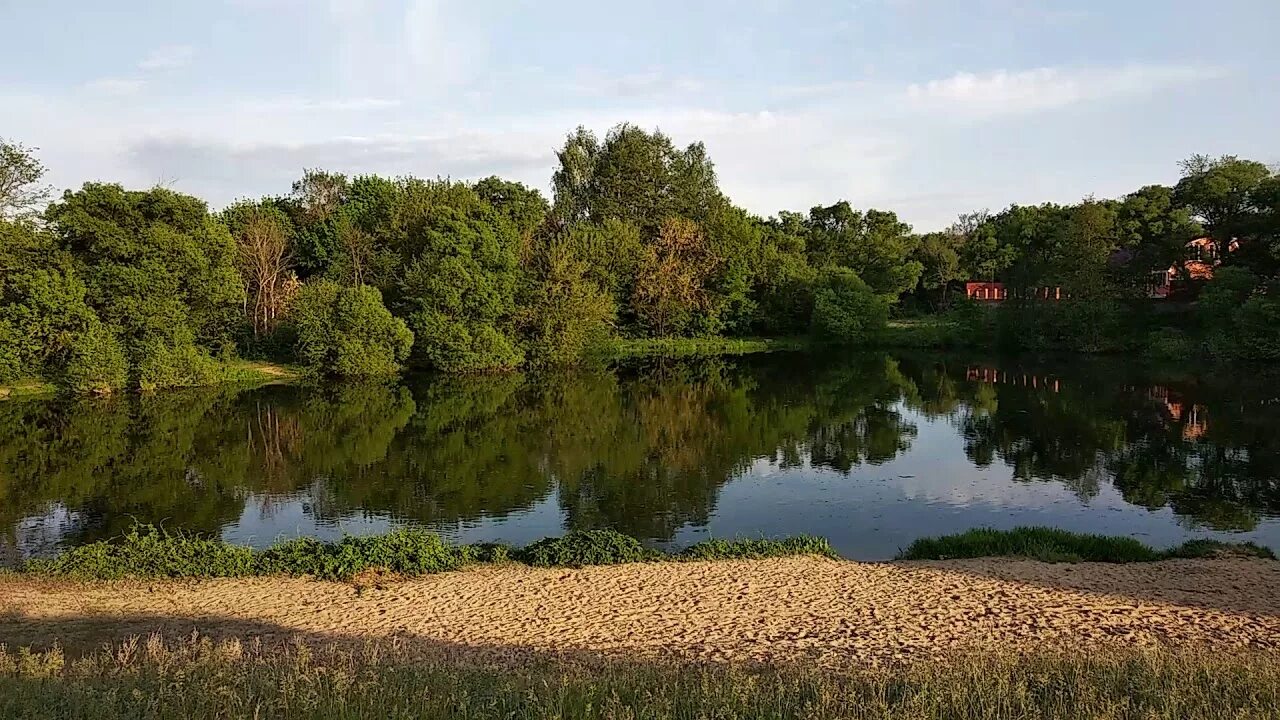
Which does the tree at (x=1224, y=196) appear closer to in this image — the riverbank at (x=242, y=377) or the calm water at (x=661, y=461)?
the calm water at (x=661, y=461)

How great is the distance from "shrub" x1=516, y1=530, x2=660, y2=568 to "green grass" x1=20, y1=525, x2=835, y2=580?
0.02 metres

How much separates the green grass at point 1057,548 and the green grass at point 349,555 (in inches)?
90.5

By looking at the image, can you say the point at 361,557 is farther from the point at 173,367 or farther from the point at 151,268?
the point at 173,367

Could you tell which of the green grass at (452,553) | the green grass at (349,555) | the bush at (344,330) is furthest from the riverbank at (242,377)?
the green grass at (349,555)

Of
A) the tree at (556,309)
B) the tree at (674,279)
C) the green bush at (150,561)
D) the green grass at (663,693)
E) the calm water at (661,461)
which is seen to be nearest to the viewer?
the green grass at (663,693)

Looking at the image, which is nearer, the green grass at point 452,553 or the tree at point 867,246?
the green grass at point 452,553

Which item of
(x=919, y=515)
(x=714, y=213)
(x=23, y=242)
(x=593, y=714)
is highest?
(x=714, y=213)

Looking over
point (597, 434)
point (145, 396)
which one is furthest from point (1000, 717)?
point (145, 396)

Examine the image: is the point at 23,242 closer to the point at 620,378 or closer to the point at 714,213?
the point at 620,378

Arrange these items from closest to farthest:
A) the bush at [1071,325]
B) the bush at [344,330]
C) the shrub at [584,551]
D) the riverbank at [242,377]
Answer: the shrub at [584,551] → the riverbank at [242,377] → the bush at [344,330] → the bush at [1071,325]

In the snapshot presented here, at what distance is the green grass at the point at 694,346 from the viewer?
65.8 meters

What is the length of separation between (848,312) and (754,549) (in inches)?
2177

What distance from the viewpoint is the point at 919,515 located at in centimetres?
2003

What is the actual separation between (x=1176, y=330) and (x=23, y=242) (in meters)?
68.4
